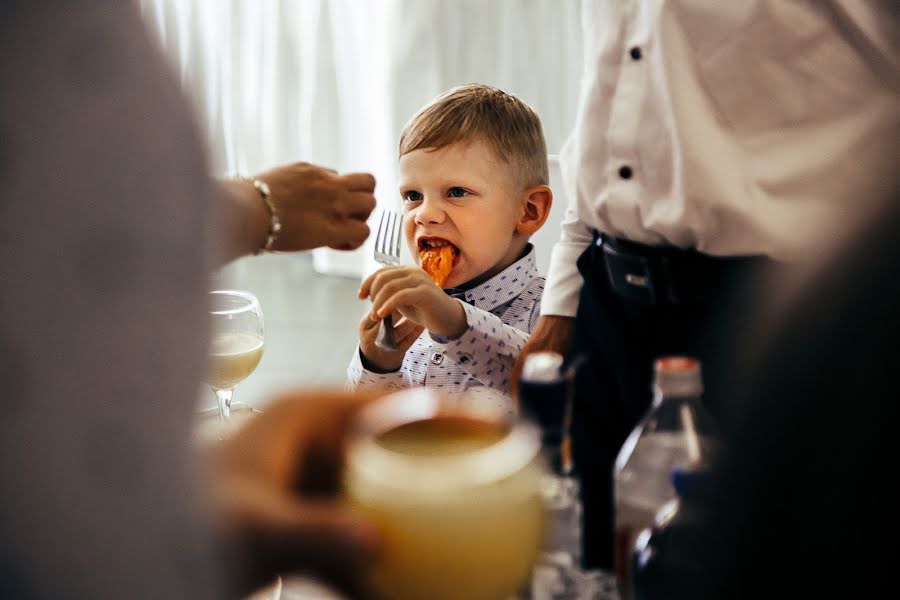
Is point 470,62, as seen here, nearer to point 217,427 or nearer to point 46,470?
point 217,427

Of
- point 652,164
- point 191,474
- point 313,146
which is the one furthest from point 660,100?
point 313,146

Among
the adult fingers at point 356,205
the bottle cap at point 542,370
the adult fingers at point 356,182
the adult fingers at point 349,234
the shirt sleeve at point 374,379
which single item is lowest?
the shirt sleeve at point 374,379

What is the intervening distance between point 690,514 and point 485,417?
0.75ft

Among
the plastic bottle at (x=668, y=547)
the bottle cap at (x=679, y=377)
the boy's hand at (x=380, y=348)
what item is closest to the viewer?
the plastic bottle at (x=668, y=547)

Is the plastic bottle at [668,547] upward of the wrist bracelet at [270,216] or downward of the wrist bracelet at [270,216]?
downward

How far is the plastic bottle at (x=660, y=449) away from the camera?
85 centimetres

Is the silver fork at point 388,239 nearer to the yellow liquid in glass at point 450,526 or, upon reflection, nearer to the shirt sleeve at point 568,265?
the shirt sleeve at point 568,265

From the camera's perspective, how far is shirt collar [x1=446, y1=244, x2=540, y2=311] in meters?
1.97

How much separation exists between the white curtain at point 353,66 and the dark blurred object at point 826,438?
3.94 meters

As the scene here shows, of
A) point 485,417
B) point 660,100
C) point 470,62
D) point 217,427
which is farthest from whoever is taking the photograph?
point 470,62

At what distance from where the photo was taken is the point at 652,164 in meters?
1.31

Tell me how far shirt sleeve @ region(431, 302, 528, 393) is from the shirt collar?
20 centimetres

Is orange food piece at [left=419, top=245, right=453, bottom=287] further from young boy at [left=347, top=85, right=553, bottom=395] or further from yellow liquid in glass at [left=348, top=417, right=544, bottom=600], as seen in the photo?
yellow liquid in glass at [left=348, top=417, right=544, bottom=600]

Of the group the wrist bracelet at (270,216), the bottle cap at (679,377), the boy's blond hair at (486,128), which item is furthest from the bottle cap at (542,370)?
the boy's blond hair at (486,128)
